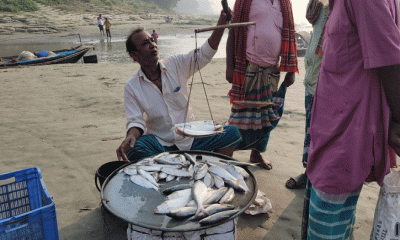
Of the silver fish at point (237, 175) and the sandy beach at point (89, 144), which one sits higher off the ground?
the silver fish at point (237, 175)

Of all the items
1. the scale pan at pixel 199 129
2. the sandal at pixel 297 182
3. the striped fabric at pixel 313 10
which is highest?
the striped fabric at pixel 313 10

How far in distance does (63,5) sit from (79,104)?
1343 inches

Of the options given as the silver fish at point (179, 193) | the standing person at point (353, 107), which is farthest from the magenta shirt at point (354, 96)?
the silver fish at point (179, 193)

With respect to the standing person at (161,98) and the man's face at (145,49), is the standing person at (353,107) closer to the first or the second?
the standing person at (161,98)

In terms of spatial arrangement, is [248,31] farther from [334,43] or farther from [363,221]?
[363,221]

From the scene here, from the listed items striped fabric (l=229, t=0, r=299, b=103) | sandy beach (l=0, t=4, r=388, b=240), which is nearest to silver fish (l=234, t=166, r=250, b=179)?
sandy beach (l=0, t=4, r=388, b=240)

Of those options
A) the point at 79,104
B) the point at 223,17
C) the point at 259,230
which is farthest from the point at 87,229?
the point at 79,104

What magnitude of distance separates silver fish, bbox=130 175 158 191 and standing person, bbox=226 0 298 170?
54.4 inches

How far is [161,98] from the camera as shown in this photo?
2.75 metres

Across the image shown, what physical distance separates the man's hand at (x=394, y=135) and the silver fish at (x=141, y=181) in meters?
1.28

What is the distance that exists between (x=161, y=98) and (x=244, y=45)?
1.03 meters

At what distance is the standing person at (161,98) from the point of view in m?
2.57

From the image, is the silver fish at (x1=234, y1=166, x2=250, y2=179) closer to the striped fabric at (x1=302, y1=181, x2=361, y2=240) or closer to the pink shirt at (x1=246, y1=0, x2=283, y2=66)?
the striped fabric at (x1=302, y1=181, x2=361, y2=240)

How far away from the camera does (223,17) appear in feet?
7.91
